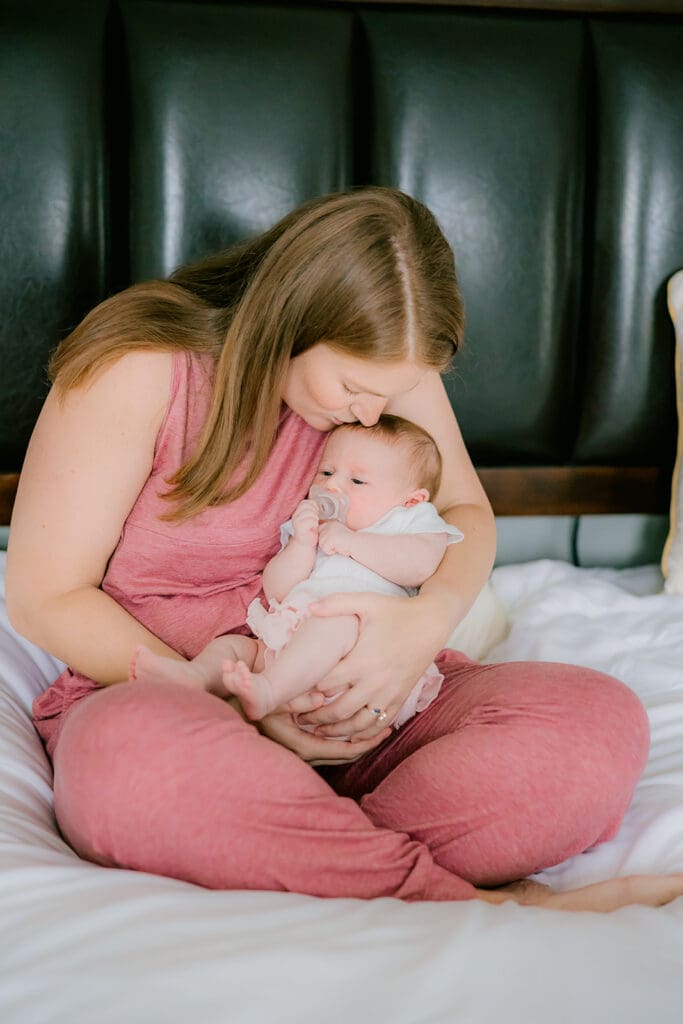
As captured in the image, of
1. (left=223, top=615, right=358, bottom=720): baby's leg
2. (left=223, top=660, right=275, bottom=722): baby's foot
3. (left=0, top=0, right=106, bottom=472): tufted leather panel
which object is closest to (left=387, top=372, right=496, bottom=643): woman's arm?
(left=223, top=615, right=358, bottom=720): baby's leg

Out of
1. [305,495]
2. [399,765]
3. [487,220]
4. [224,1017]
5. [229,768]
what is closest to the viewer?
[224,1017]

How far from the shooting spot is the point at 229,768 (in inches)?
35.1

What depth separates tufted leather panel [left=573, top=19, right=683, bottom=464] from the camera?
1681 mm

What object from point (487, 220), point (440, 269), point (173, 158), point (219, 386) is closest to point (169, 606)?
point (219, 386)

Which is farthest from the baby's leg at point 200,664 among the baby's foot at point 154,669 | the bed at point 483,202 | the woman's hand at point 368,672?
the bed at point 483,202

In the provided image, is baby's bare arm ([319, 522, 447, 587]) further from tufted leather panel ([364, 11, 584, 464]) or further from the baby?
tufted leather panel ([364, 11, 584, 464])

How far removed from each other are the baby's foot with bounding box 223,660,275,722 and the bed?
281mm

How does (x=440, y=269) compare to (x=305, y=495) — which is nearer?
(x=440, y=269)

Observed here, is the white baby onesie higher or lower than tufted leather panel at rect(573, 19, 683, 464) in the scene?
lower

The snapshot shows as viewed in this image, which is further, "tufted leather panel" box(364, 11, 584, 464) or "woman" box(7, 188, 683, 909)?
"tufted leather panel" box(364, 11, 584, 464)

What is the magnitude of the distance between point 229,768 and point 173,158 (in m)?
1.05

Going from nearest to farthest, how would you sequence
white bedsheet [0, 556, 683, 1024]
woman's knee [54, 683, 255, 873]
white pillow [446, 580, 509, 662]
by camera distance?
1. white bedsheet [0, 556, 683, 1024]
2. woman's knee [54, 683, 255, 873]
3. white pillow [446, 580, 509, 662]

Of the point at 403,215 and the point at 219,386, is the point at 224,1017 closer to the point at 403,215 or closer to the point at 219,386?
the point at 219,386

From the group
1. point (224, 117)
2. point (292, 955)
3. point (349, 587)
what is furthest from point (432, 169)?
point (292, 955)
